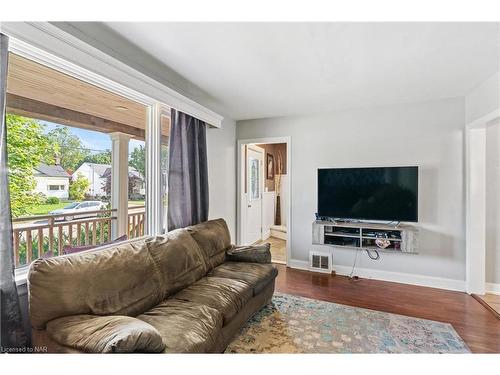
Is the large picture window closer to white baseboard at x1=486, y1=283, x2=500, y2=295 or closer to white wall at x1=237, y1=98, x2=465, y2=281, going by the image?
white wall at x1=237, y1=98, x2=465, y2=281

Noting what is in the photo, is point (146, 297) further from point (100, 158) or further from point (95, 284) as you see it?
point (100, 158)

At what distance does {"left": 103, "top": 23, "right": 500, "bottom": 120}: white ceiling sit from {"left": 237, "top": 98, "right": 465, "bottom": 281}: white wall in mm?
377

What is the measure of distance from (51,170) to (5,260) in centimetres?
70

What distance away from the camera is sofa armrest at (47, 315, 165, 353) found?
3.75 feet

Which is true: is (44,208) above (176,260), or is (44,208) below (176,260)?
above

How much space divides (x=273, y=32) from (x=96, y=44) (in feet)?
4.43

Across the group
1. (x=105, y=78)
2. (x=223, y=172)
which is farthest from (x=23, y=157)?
(x=223, y=172)

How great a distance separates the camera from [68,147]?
1.96m

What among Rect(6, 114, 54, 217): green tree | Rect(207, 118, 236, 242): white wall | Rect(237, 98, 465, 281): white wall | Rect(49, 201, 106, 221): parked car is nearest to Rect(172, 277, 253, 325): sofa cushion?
Rect(49, 201, 106, 221): parked car

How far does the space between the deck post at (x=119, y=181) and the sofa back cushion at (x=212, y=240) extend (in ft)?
2.16

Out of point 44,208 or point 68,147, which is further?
point 68,147

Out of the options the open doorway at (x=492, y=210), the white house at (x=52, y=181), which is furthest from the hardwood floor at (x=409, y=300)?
the white house at (x=52, y=181)

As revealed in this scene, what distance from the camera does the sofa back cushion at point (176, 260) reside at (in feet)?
6.80

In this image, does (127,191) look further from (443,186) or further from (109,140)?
(443,186)
